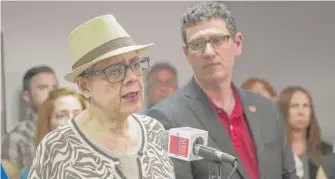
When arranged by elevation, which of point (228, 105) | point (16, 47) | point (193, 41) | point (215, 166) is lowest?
point (215, 166)

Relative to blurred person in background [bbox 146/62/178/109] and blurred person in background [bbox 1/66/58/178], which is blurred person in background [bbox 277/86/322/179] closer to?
blurred person in background [bbox 146/62/178/109]

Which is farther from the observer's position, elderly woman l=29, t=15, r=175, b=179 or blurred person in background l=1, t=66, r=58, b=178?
blurred person in background l=1, t=66, r=58, b=178

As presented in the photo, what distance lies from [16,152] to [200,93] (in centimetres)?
123

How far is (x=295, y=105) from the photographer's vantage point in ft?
9.45

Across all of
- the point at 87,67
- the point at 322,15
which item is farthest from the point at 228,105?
the point at 322,15

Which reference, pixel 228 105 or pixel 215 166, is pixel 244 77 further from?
pixel 215 166

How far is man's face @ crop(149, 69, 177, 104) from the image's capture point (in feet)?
9.43

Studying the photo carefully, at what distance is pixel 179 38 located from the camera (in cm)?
297

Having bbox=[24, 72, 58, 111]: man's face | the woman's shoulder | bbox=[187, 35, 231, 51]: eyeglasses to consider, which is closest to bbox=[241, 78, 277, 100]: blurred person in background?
bbox=[24, 72, 58, 111]: man's face

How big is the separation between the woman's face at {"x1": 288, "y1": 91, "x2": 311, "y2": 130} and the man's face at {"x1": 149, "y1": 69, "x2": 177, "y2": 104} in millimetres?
704

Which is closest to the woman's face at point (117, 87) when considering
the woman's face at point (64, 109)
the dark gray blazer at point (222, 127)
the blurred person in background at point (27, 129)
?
the dark gray blazer at point (222, 127)

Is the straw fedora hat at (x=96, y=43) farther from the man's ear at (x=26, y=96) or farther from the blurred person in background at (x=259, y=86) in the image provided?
the blurred person in background at (x=259, y=86)

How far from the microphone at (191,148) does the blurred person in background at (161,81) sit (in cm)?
146

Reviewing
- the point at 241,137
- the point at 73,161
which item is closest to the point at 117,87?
the point at 73,161
